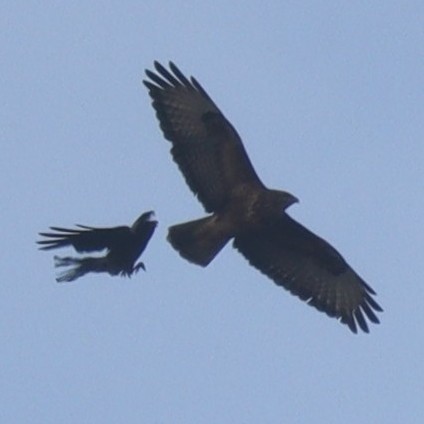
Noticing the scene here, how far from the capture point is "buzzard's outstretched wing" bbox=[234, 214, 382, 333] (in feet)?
74.7

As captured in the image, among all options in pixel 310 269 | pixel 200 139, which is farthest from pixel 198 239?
pixel 310 269

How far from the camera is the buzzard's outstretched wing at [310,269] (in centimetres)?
2277

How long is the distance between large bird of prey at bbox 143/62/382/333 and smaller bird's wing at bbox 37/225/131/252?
2.81 ft

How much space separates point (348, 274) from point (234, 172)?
2120mm

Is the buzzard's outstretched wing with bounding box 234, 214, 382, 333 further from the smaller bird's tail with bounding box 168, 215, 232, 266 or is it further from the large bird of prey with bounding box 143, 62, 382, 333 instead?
the smaller bird's tail with bounding box 168, 215, 232, 266

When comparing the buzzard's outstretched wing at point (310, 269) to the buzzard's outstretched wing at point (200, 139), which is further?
the buzzard's outstretched wing at point (310, 269)

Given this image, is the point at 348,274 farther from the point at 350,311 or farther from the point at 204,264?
the point at 204,264

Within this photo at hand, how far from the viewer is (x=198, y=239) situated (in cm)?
2183

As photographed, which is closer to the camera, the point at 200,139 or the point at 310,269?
the point at 200,139

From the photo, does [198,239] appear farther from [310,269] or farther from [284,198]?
[310,269]

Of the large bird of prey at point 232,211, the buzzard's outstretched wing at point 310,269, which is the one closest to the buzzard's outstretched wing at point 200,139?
the large bird of prey at point 232,211

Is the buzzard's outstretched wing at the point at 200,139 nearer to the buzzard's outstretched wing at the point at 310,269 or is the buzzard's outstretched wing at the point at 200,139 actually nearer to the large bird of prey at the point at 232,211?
the large bird of prey at the point at 232,211

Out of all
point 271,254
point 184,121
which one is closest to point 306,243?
point 271,254

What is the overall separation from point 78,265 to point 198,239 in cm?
153
